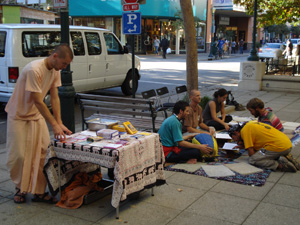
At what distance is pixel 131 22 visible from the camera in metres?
8.10

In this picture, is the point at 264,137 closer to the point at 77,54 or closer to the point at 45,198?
the point at 45,198

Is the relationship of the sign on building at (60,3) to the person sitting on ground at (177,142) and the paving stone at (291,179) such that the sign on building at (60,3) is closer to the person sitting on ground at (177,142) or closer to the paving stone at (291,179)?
the person sitting on ground at (177,142)

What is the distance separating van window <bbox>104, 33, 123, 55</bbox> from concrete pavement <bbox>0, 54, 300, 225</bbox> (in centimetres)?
737

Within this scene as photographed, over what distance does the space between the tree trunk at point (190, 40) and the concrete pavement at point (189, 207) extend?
15.3ft

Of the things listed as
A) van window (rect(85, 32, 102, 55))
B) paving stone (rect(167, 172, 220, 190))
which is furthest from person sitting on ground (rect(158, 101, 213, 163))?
van window (rect(85, 32, 102, 55))

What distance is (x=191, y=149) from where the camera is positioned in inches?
237

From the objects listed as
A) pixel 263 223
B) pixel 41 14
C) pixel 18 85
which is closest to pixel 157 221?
pixel 263 223

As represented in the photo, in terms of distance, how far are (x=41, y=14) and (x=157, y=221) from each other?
1728 cm

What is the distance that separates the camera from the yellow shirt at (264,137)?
5688 mm

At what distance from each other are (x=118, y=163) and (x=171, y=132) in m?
1.92

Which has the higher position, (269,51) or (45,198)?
(269,51)

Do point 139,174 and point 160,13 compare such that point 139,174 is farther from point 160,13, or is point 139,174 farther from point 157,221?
point 160,13

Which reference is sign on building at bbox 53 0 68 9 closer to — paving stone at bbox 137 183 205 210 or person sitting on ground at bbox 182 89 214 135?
person sitting on ground at bbox 182 89 214 135

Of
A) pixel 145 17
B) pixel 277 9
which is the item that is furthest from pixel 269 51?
pixel 277 9
